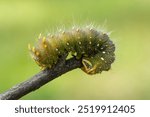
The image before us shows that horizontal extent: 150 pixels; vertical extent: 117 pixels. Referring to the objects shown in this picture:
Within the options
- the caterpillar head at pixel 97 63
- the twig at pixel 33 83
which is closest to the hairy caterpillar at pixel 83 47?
the caterpillar head at pixel 97 63

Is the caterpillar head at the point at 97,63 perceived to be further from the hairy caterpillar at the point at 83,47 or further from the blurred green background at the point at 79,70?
the blurred green background at the point at 79,70

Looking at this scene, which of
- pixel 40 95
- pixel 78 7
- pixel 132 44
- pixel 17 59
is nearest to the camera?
pixel 40 95

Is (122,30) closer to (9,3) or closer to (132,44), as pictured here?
(132,44)

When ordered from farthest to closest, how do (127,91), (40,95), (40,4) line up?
1. (40,4)
2. (127,91)
3. (40,95)

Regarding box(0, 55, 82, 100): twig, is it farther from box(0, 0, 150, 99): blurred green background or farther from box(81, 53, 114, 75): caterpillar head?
box(0, 0, 150, 99): blurred green background

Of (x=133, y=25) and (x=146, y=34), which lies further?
(x=133, y=25)

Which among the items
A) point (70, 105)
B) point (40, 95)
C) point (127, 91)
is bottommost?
point (70, 105)

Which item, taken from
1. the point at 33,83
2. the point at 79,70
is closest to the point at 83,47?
the point at 33,83

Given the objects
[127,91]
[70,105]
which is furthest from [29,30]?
[70,105]
